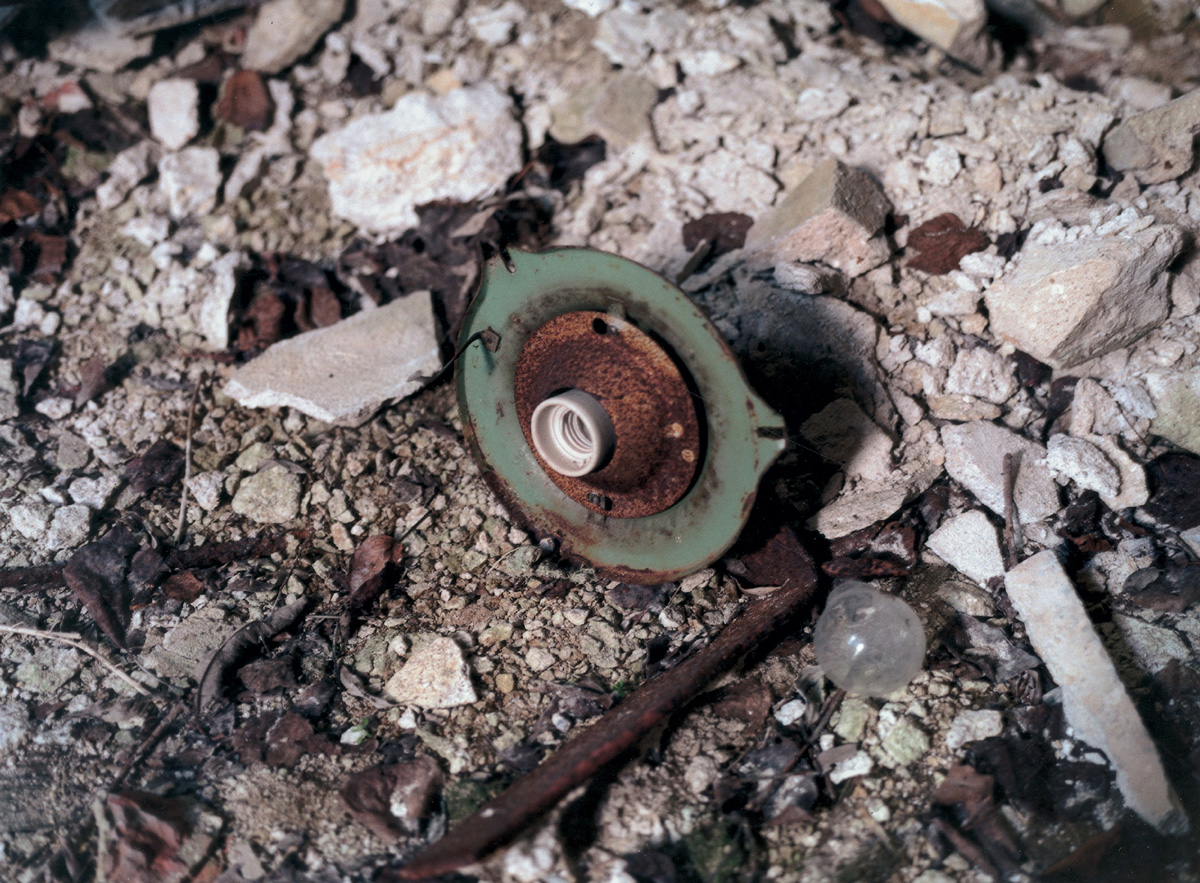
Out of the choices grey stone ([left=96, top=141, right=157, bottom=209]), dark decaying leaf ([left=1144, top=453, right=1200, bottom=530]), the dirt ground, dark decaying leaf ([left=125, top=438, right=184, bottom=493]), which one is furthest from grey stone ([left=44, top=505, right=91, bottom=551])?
dark decaying leaf ([left=1144, top=453, right=1200, bottom=530])

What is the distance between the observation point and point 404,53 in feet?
10.9

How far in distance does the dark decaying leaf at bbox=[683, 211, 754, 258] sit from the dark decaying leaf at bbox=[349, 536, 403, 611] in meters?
1.34

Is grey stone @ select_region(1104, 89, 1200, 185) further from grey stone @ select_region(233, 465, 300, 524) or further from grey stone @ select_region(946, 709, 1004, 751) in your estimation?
grey stone @ select_region(233, 465, 300, 524)

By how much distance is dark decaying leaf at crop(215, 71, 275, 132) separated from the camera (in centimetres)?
328

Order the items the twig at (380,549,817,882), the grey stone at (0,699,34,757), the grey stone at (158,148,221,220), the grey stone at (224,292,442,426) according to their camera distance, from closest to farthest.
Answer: the twig at (380,549,817,882) → the grey stone at (0,699,34,757) → the grey stone at (224,292,442,426) → the grey stone at (158,148,221,220)

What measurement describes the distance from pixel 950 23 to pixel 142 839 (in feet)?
11.3

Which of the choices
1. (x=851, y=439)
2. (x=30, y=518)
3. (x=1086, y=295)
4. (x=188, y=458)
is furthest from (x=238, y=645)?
(x=1086, y=295)

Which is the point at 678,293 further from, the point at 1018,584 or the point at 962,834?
the point at 962,834

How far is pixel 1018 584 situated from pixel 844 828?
724mm

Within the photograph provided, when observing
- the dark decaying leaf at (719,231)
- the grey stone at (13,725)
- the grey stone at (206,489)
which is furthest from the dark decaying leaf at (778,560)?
the grey stone at (13,725)

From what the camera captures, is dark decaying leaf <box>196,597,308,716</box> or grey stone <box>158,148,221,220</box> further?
grey stone <box>158,148,221,220</box>

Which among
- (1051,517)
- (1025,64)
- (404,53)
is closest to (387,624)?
(1051,517)

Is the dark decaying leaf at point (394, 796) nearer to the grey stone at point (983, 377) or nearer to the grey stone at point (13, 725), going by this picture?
the grey stone at point (13, 725)

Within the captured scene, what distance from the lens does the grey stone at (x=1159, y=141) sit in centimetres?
244
